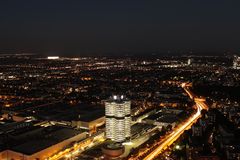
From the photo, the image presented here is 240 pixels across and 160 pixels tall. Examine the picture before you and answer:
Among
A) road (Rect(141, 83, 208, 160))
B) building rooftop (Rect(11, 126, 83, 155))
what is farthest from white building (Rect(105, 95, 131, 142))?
building rooftop (Rect(11, 126, 83, 155))

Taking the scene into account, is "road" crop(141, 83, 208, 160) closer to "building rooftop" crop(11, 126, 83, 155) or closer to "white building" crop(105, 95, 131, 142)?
"white building" crop(105, 95, 131, 142)

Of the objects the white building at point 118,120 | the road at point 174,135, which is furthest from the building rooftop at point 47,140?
the road at point 174,135

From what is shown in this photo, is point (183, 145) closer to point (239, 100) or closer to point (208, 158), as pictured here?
point (208, 158)

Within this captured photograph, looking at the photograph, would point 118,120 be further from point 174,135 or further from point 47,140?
point 47,140

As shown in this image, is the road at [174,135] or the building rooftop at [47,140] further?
the road at [174,135]

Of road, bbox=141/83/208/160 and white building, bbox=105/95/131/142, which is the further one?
white building, bbox=105/95/131/142

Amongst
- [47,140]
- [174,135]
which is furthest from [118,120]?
[47,140]

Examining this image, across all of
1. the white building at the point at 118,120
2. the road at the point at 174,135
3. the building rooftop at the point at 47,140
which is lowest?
the road at the point at 174,135

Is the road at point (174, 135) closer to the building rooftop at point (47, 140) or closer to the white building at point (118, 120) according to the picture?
the white building at point (118, 120)
